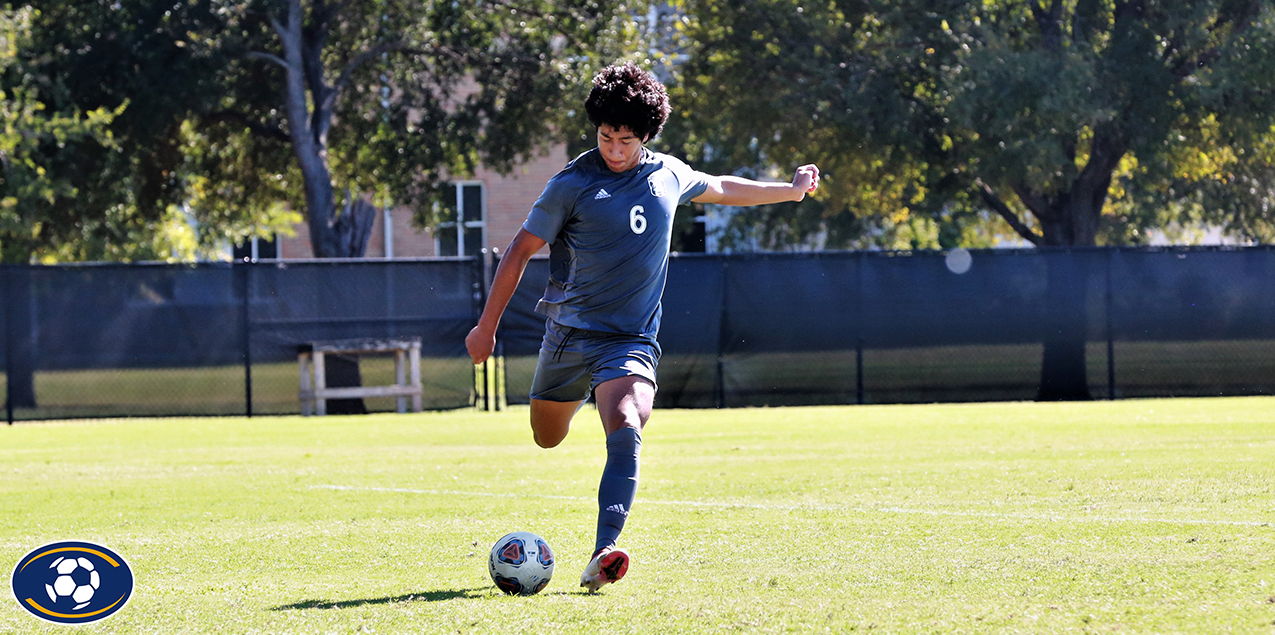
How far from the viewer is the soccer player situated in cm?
515

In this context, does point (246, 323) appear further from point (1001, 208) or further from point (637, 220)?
point (1001, 208)

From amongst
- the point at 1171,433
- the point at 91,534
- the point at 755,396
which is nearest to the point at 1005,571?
the point at 91,534

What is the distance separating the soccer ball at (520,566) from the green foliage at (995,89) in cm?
1667

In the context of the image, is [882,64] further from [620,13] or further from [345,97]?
[345,97]

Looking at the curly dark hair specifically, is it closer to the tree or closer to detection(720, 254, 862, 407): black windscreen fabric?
detection(720, 254, 862, 407): black windscreen fabric


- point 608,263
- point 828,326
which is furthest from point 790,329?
point 608,263

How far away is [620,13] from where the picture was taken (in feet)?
69.9

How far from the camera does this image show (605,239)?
5.23 m

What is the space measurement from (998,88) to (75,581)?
59.2 feet

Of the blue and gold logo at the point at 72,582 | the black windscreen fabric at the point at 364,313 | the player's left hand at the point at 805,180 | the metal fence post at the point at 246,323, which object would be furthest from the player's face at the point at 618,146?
the metal fence post at the point at 246,323

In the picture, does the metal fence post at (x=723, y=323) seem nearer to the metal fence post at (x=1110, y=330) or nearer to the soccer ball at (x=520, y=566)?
the metal fence post at (x=1110, y=330)

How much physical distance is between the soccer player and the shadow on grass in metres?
0.52

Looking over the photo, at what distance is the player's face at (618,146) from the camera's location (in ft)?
17.0

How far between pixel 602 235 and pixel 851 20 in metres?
18.5
